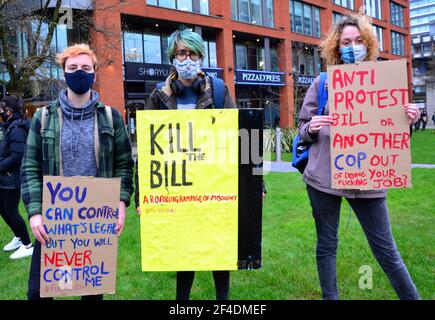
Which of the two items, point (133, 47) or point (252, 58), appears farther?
point (252, 58)

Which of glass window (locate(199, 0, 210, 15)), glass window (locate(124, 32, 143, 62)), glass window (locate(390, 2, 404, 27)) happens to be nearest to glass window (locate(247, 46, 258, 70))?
glass window (locate(199, 0, 210, 15))

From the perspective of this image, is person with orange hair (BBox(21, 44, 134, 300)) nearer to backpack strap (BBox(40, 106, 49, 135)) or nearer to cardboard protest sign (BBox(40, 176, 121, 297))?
backpack strap (BBox(40, 106, 49, 135))

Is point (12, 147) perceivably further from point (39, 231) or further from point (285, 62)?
point (285, 62)

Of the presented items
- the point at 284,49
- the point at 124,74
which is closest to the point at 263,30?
the point at 284,49

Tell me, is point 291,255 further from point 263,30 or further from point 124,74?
point 263,30

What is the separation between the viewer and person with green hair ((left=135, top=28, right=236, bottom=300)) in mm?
2910

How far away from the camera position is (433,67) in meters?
37.4

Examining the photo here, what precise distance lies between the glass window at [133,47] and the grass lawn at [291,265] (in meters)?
20.7

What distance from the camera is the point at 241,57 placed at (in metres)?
34.1

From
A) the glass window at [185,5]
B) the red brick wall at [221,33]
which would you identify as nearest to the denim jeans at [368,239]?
the red brick wall at [221,33]

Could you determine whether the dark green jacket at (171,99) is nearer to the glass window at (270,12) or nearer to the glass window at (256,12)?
the glass window at (256,12)

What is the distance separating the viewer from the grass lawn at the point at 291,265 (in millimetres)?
4012

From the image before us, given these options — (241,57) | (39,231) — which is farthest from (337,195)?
(241,57)

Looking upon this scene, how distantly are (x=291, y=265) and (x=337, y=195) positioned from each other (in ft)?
6.14
